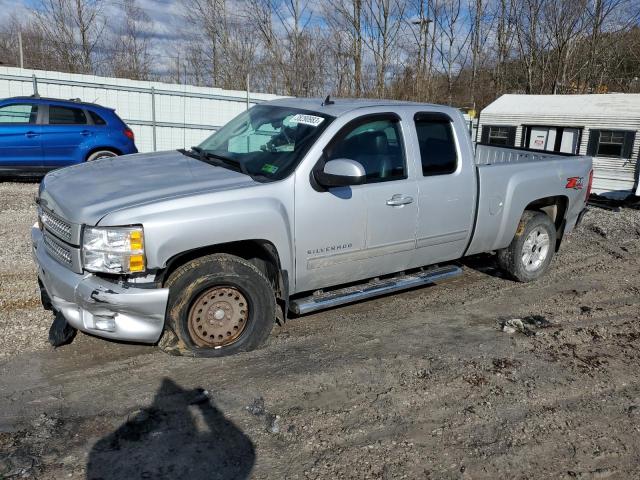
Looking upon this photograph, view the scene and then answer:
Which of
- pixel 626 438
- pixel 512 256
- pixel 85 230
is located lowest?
pixel 626 438

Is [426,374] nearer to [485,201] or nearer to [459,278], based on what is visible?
[485,201]

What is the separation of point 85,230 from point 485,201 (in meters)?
3.63

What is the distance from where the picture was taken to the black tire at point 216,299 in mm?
3824

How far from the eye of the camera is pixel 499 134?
17.1 m

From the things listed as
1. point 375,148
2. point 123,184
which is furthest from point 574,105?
point 123,184

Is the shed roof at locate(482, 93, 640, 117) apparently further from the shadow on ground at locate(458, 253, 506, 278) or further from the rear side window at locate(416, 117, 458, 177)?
the rear side window at locate(416, 117, 458, 177)

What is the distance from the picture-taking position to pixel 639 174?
1323cm

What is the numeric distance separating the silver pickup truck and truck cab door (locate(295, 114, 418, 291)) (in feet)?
0.04

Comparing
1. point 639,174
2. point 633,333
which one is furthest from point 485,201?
point 639,174

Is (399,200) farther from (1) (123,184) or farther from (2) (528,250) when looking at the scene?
(2) (528,250)

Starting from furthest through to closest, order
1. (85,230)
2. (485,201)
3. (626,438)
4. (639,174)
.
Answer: (639,174)
(485,201)
(85,230)
(626,438)

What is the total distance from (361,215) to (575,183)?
10.6 ft

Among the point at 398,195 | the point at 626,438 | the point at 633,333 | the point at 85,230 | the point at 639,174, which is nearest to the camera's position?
the point at 626,438

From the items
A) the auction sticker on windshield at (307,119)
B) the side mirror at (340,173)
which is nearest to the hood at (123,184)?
the side mirror at (340,173)
